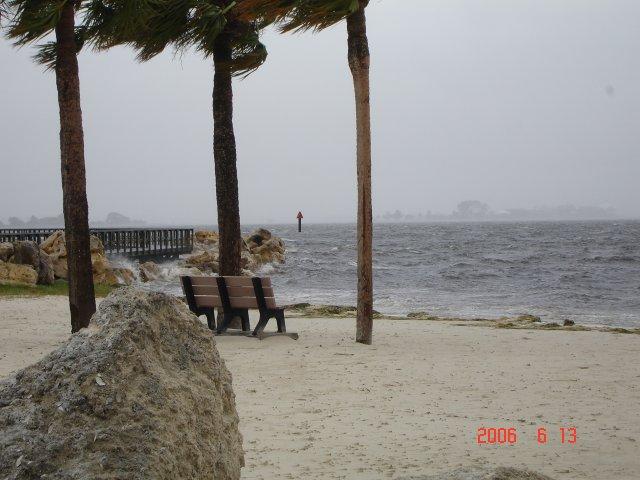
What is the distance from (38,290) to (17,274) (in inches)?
33.9

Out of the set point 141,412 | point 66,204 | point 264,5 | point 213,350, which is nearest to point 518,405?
point 213,350

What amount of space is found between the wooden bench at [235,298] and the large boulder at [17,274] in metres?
9.33

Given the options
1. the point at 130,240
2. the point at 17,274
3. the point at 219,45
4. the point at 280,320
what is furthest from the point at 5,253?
the point at 130,240

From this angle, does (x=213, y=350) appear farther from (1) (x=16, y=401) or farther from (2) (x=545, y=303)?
(2) (x=545, y=303)

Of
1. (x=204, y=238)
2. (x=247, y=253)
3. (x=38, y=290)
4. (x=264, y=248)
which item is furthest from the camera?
(x=204, y=238)

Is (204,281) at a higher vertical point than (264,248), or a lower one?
higher

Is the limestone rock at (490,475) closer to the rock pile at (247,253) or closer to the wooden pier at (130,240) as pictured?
the wooden pier at (130,240)

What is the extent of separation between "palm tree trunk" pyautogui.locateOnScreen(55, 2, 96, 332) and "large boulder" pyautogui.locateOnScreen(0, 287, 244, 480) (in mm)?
7527

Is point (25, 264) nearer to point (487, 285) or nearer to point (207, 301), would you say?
point (207, 301)

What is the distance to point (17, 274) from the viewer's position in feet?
61.1

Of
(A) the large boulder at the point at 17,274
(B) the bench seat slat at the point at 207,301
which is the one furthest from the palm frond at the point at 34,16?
(A) the large boulder at the point at 17,274

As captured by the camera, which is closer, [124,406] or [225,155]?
[124,406]

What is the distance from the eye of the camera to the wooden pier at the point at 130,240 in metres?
31.4

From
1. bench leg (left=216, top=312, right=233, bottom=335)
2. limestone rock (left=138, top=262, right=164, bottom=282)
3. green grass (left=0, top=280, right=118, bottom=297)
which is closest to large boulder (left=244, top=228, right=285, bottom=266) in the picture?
limestone rock (left=138, top=262, right=164, bottom=282)
